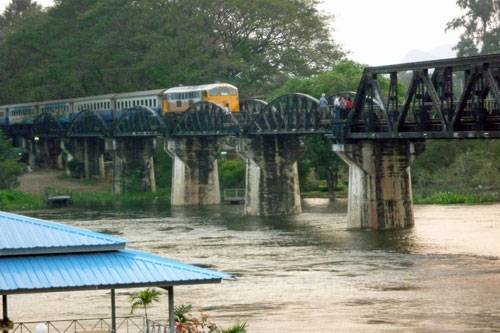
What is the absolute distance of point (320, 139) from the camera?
103m

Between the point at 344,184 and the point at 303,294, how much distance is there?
216ft

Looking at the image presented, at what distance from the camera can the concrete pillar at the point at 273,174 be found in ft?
289

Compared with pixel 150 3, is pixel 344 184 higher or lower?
lower

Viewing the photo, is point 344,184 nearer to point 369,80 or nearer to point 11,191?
point 11,191

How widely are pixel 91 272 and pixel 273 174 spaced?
61.4 meters

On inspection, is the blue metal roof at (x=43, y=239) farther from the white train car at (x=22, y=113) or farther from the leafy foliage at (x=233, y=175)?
the white train car at (x=22, y=113)

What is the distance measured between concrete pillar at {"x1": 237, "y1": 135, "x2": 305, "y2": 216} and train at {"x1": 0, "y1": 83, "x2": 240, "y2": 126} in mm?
7975

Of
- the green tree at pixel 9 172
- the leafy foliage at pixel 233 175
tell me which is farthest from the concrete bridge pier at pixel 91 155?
the leafy foliage at pixel 233 175

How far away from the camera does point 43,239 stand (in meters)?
28.0

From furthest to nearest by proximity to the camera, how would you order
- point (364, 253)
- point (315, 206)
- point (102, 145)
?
point (102, 145) → point (315, 206) → point (364, 253)

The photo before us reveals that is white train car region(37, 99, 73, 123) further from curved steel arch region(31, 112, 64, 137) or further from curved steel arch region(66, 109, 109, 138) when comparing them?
curved steel arch region(66, 109, 109, 138)

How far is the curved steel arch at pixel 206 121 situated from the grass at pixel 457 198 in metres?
16.3

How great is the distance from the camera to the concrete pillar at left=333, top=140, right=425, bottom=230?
7050 centimetres

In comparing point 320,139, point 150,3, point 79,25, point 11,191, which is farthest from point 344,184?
point 79,25
